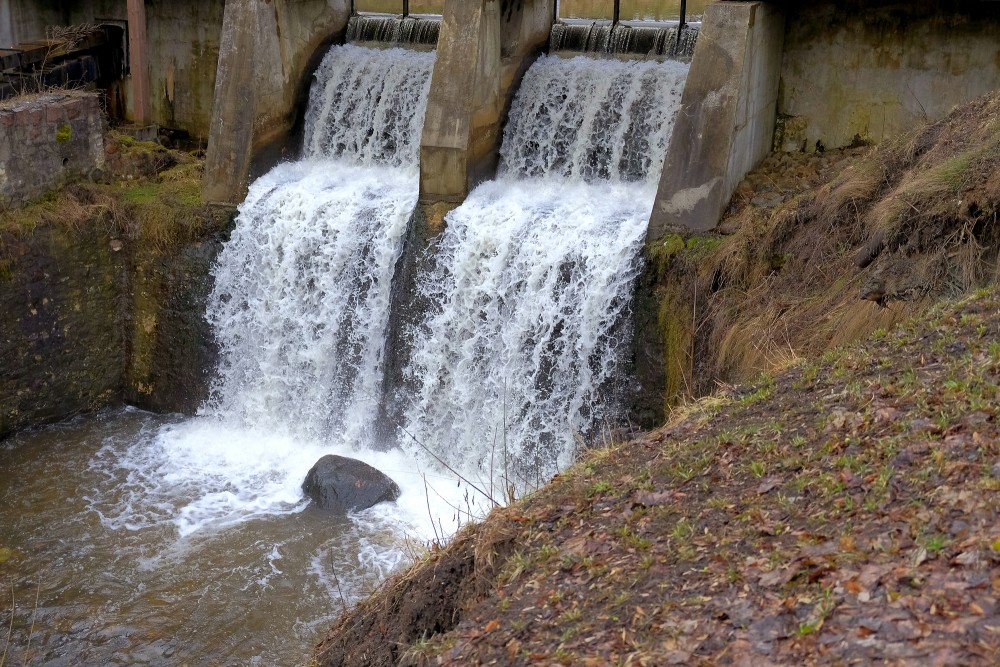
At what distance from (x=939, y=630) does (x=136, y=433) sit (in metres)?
9.93

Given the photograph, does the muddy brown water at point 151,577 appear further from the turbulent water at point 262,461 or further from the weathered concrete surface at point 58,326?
the weathered concrete surface at point 58,326

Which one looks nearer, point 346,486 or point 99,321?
point 346,486

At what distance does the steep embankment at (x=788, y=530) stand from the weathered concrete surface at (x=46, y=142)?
793cm

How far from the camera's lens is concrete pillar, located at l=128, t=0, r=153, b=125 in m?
14.0

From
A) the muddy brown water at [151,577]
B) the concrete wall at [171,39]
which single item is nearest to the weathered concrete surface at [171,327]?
the muddy brown water at [151,577]

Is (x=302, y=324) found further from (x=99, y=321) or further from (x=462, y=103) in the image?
(x=462, y=103)

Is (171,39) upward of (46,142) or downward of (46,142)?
upward

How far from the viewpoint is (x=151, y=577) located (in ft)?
29.8

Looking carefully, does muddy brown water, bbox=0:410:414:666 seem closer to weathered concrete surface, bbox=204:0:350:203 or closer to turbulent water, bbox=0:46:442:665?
turbulent water, bbox=0:46:442:665

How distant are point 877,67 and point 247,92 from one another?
718 cm

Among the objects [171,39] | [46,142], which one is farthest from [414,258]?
[171,39]

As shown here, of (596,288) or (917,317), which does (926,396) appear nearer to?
(917,317)

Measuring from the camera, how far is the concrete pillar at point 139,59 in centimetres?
1398

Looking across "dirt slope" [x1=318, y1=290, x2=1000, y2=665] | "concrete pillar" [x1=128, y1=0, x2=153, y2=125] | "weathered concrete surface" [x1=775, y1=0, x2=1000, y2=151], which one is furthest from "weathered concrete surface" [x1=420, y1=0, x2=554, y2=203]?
"dirt slope" [x1=318, y1=290, x2=1000, y2=665]
